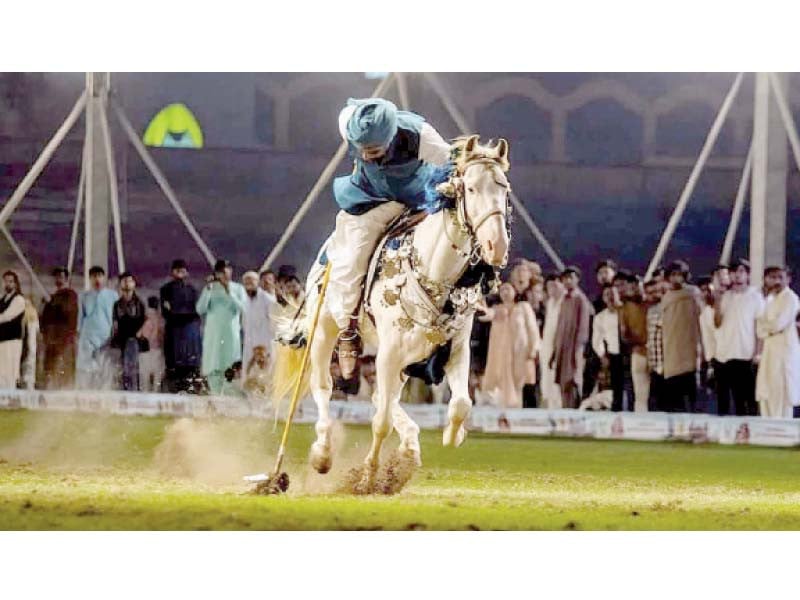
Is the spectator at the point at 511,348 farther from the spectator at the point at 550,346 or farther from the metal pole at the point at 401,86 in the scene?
the metal pole at the point at 401,86

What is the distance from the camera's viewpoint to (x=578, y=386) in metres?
6.75

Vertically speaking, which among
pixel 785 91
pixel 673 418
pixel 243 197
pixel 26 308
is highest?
pixel 785 91

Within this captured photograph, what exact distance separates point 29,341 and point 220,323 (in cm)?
91

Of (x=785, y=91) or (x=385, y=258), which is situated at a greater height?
(x=785, y=91)

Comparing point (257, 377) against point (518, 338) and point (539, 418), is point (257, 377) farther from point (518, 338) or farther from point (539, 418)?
point (539, 418)

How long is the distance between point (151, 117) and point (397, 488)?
6.79 ft

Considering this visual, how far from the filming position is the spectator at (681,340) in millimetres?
6746

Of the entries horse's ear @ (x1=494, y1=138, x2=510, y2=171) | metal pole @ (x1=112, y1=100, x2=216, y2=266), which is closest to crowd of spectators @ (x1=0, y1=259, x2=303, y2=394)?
metal pole @ (x1=112, y1=100, x2=216, y2=266)

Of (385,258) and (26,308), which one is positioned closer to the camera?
(385,258)

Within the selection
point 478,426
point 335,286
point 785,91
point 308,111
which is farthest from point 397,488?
point 785,91

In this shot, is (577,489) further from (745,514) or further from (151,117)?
(151,117)

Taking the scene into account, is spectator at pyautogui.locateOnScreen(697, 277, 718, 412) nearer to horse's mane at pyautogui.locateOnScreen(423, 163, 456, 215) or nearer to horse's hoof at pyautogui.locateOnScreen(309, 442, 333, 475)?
horse's mane at pyautogui.locateOnScreen(423, 163, 456, 215)

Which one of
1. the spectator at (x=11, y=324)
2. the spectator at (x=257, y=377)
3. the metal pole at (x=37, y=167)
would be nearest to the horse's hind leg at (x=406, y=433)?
the spectator at (x=257, y=377)

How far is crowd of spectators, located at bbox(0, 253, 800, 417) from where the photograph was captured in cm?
666
